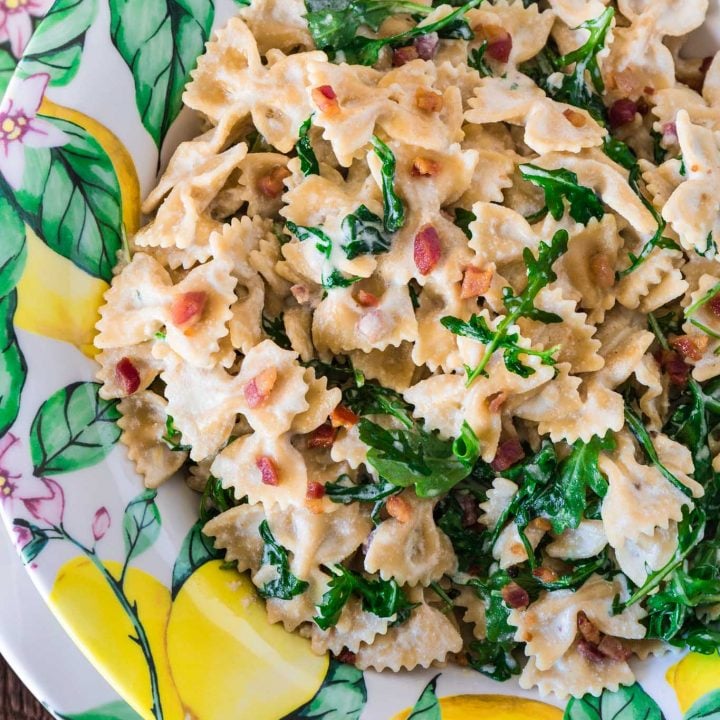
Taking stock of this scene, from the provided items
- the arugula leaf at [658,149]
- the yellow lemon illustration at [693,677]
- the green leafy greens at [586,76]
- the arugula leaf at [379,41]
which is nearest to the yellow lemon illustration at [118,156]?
the arugula leaf at [379,41]

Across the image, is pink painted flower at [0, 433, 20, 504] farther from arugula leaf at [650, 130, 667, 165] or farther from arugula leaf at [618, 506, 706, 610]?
arugula leaf at [650, 130, 667, 165]

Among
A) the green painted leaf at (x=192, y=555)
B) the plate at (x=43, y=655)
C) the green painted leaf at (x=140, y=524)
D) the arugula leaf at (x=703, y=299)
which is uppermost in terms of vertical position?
the arugula leaf at (x=703, y=299)

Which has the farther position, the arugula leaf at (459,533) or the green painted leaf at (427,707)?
the arugula leaf at (459,533)

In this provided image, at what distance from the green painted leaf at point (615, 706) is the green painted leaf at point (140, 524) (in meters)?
1.63

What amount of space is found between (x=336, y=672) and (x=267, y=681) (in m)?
0.27

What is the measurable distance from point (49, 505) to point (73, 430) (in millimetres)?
268

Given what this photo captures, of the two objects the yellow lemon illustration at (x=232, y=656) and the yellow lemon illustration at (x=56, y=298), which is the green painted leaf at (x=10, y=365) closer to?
the yellow lemon illustration at (x=56, y=298)

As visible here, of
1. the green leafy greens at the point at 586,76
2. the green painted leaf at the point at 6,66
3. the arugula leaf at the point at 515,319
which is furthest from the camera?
the green painted leaf at the point at 6,66

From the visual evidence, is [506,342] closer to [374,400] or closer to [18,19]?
[374,400]

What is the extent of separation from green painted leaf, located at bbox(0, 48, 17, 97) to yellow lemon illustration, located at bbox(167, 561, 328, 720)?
261 cm

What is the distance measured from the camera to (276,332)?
321 centimetres

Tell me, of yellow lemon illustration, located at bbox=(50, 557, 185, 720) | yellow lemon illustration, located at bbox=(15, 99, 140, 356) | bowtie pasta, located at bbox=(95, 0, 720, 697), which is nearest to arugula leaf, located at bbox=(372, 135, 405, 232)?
bowtie pasta, located at bbox=(95, 0, 720, 697)

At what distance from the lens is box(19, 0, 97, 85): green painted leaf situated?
3.10 meters

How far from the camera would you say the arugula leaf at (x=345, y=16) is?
3295 millimetres
